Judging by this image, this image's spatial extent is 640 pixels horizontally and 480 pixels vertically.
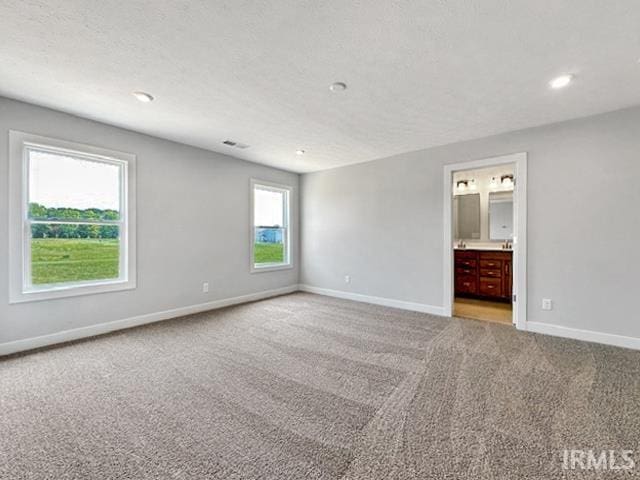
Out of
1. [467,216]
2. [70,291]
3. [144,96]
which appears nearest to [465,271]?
[467,216]

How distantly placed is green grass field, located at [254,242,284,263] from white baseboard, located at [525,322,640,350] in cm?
418

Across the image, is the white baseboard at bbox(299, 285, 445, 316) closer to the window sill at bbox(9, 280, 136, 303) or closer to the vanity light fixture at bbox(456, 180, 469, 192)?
the vanity light fixture at bbox(456, 180, 469, 192)

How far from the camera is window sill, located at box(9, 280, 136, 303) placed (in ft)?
9.62

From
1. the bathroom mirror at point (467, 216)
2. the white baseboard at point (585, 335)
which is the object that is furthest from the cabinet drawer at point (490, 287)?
the white baseboard at point (585, 335)

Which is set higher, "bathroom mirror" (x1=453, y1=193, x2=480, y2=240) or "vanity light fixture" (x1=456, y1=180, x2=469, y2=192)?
"vanity light fixture" (x1=456, y1=180, x2=469, y2=192)

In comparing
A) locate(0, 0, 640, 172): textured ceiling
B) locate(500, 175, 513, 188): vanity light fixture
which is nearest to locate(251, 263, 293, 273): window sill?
locate(0, 0, 640, 172): textured ceiling

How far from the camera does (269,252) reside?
567 centimetres

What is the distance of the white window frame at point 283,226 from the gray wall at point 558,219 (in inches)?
72.0

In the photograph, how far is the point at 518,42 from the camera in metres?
1.97

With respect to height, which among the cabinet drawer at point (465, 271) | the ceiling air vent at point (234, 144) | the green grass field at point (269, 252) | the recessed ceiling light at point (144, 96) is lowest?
the cabinet drawer at point (465, 271)

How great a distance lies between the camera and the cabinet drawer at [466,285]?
523cm

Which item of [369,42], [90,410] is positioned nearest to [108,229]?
[90,410]

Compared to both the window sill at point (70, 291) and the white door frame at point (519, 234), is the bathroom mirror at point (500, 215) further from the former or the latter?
the window sill at point (70, 291)

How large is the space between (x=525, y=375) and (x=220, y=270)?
4.11m
